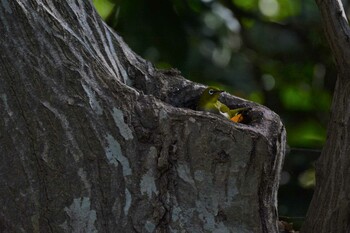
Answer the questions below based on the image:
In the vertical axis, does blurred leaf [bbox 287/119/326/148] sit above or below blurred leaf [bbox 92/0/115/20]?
below

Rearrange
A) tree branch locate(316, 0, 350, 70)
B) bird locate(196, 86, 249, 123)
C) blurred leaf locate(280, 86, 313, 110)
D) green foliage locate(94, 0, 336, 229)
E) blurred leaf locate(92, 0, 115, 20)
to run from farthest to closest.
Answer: blurred leaf locate(280, 86, 313, 110), blurred leaf locate(92, 0, 115, 20), green foliage locate(94, 0, 336, 229), tree branch locate(316, 0, 350, 70), bird locate(196, 86, 249, 123)

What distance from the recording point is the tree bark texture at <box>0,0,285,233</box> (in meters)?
3.04

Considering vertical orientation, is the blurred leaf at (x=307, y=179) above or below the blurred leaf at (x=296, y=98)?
below

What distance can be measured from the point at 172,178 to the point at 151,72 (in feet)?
1.93

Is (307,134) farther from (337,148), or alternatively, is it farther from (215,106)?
(215,106)

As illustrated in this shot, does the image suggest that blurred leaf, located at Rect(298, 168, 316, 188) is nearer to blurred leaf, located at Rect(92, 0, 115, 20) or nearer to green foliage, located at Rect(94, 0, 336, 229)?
green foliage, located at Rect(94, 0, 336, 229)

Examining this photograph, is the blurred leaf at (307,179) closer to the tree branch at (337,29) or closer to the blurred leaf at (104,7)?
the blurred leaf at (104,7)

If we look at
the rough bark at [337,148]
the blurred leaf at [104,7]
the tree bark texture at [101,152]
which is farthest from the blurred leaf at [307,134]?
the tree bark texture at [101,152]

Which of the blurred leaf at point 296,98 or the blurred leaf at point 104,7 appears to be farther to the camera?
the blurred leaf at point 296,98

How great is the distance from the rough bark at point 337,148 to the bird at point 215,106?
1.30 feet

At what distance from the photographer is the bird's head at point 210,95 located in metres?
3.50

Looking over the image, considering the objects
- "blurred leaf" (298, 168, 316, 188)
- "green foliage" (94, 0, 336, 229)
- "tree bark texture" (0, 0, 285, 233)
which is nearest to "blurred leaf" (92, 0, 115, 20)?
"green foliage" (94, 0, 336, 229)

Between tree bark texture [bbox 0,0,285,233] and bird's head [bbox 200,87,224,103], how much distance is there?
36 centimetres

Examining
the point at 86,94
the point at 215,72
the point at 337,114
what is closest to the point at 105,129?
the point at 86,94
